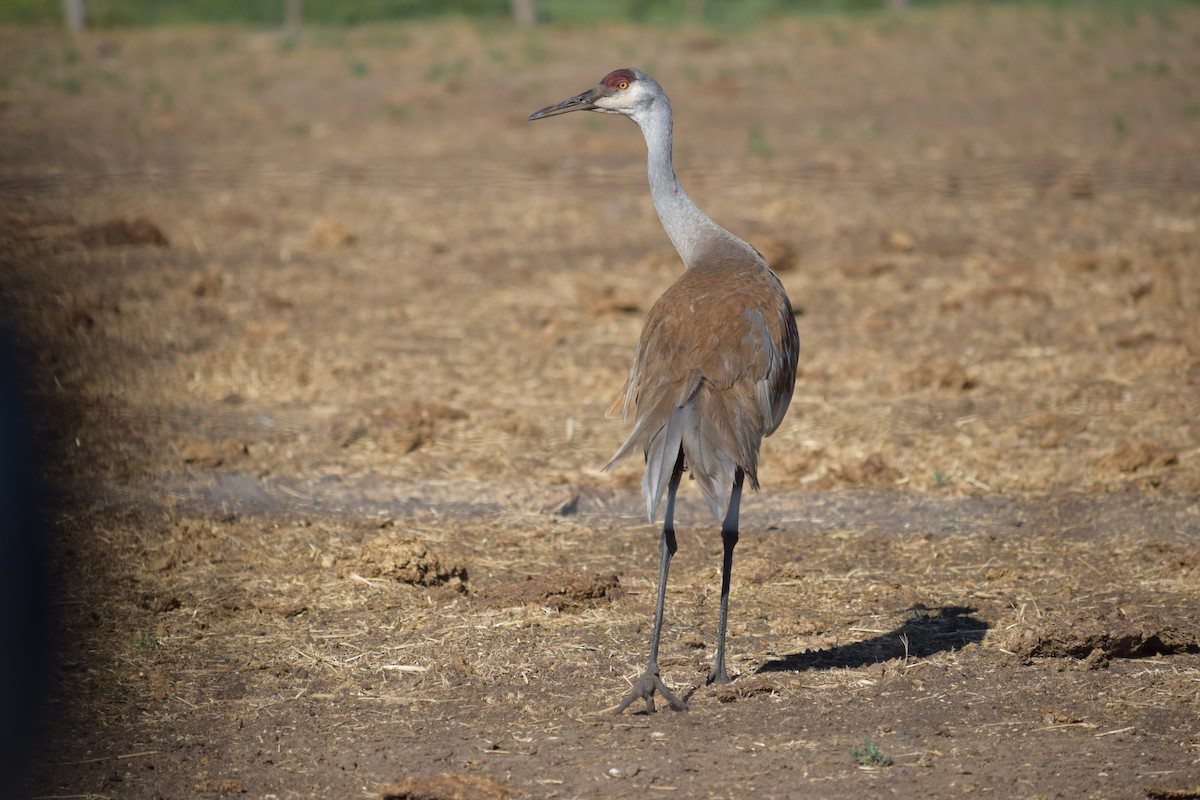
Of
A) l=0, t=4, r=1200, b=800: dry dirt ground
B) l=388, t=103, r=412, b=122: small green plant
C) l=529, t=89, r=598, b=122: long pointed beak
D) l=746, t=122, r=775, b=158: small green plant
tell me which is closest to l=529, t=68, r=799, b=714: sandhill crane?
l=0, t=4, r=1200, b=800: dry dirt ground


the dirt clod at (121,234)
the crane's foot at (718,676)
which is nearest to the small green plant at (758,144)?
the dirt clod at (121,234)

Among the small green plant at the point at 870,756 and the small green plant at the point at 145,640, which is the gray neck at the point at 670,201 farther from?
the small green plant at the point at 145,640

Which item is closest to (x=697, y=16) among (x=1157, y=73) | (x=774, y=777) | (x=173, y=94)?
(x=1157, y=73)

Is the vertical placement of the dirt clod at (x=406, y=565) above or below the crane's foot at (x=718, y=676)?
below

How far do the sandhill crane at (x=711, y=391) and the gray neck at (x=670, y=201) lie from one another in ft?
0.80

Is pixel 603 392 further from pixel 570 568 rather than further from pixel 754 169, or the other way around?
pixel 754 169

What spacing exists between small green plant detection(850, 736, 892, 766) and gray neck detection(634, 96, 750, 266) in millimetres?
2365

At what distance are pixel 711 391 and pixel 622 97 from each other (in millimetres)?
1958

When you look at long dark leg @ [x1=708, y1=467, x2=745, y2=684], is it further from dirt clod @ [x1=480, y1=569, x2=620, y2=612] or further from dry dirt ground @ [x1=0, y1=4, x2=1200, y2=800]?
dirt clod @ [x1=480, y1=569, x2=620, y2=612]

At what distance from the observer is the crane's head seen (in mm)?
6312

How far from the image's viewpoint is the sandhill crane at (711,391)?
4.74m

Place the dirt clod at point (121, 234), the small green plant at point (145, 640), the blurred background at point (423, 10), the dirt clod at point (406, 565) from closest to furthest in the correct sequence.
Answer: the small green plant at point (145, 640) < the dirt clod at point (406, 565) < the dirt clod at point (121, 234) < the blurred background at point (423, 10)

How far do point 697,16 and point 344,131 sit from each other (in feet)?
39.6

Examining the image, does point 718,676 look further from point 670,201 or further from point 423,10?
point 423,10
